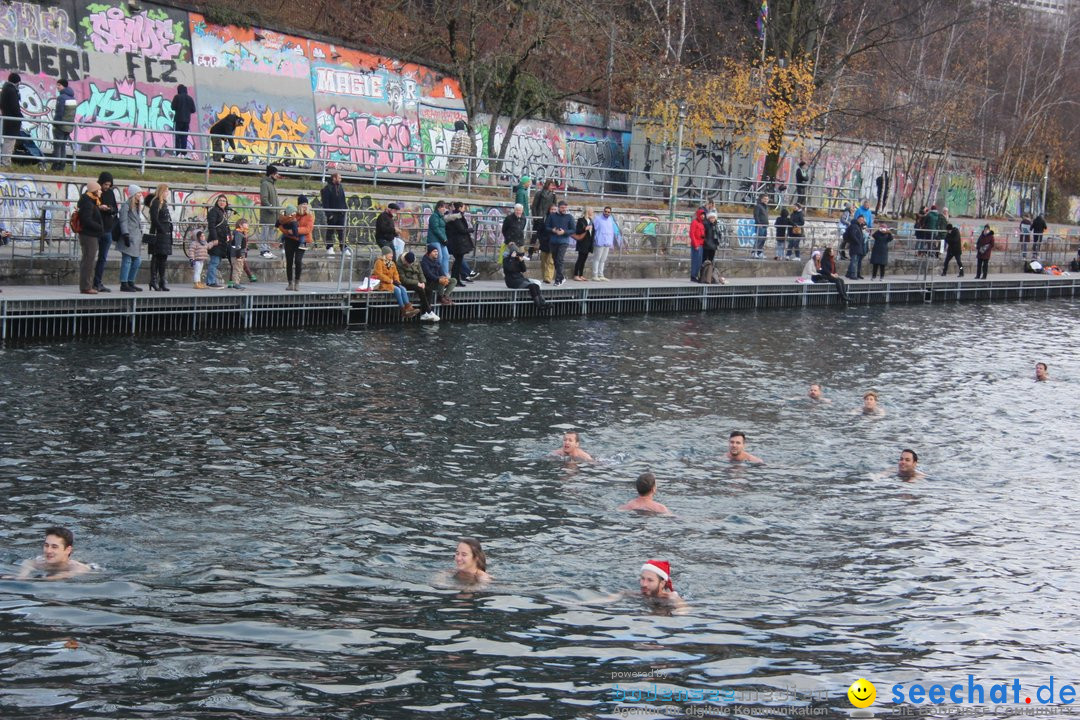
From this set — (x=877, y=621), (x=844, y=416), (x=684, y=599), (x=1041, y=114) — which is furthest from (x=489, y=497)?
(x=1041, y=114)

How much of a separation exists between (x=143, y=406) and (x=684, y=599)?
940 cm

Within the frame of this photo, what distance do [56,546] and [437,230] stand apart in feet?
56.6

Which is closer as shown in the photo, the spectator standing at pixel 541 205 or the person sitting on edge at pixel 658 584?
the person sitting on edge at pixel 658 584

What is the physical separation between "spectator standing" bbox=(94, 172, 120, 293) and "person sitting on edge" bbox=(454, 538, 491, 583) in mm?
13671

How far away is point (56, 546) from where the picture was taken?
11.0 meters

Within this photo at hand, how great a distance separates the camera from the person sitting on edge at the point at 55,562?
36.0ft

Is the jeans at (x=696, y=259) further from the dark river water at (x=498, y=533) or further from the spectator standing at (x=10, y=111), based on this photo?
the spectator standing at (x=10, y=111)

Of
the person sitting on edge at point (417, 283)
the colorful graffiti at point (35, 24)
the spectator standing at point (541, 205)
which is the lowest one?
the person sitting on edge at point (417, 283)

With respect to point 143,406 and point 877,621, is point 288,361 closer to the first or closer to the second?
point 143,406

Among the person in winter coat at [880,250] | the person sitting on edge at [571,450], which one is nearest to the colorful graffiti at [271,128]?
the person in winter coat at [880,250]

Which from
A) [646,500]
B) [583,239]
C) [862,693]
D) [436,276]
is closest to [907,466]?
[646,500]

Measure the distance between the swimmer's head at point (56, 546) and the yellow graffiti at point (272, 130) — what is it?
26658 millimetres

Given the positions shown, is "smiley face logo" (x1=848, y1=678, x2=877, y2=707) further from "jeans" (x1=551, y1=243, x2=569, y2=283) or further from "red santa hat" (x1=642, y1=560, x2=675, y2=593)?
"jeans" (x1=551, y1=243, x2=569, y2=283)

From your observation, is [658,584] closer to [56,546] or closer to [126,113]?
[56,546]
